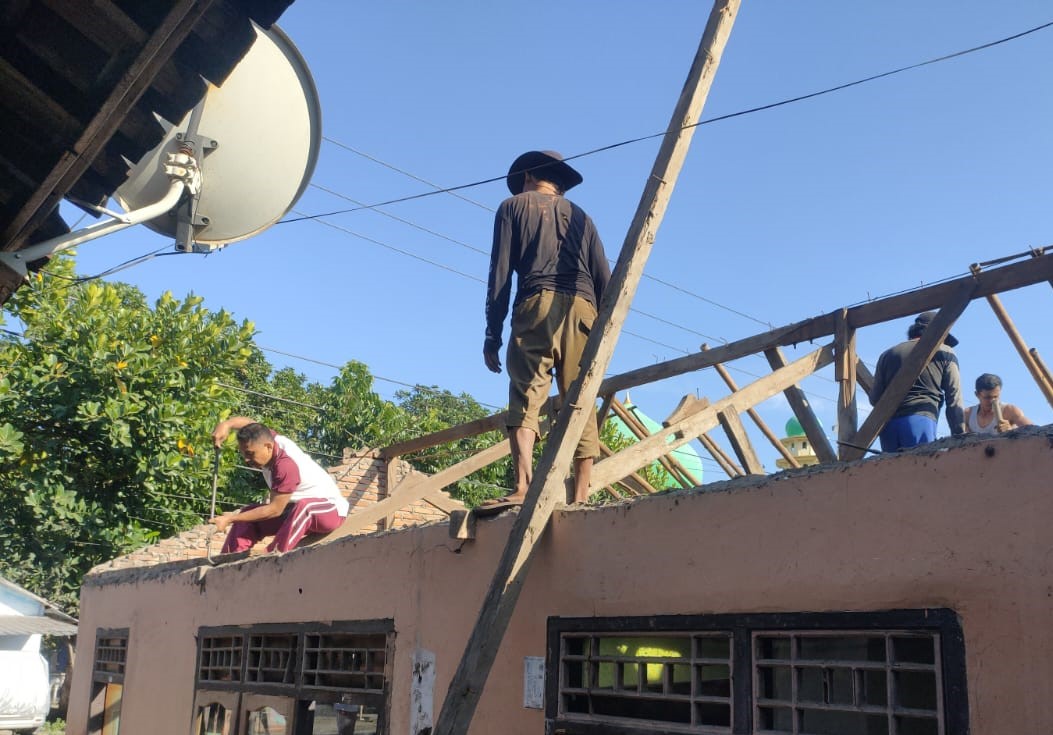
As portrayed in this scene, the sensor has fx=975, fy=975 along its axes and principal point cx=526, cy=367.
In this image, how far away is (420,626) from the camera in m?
5.07

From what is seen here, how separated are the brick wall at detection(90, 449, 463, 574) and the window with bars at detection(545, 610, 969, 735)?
5.98 meters

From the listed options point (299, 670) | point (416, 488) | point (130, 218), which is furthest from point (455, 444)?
point (130, 218)

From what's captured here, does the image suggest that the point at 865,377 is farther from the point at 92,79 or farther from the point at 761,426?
the point at 92,79

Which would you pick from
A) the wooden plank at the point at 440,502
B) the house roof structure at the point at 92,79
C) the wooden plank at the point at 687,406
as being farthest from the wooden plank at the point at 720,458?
the house roof structure at the point at 92,79

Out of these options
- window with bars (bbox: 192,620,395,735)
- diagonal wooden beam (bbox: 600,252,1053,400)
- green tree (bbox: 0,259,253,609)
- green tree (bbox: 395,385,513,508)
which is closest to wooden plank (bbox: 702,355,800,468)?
diagonal wooden beam (bbox: 600,252,1053,400)

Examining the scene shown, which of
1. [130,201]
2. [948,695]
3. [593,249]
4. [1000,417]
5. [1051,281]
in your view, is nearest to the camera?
[948,695]

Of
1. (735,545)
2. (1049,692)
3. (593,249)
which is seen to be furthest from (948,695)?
(593,249)

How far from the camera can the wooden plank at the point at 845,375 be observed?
4.84m

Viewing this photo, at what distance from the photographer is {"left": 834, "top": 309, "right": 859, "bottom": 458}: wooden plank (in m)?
4.84

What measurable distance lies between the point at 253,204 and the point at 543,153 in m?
1.90

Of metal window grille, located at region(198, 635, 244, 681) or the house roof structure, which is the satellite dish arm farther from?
metal window grille, located at region(198, 635, 244, 681)

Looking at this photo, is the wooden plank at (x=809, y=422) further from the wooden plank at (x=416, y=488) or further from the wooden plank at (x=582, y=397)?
the wooden plank at (x=416, y=488)

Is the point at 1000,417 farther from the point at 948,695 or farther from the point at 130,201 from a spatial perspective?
the point at 130,201

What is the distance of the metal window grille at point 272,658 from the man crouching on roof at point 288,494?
2.35 ft
